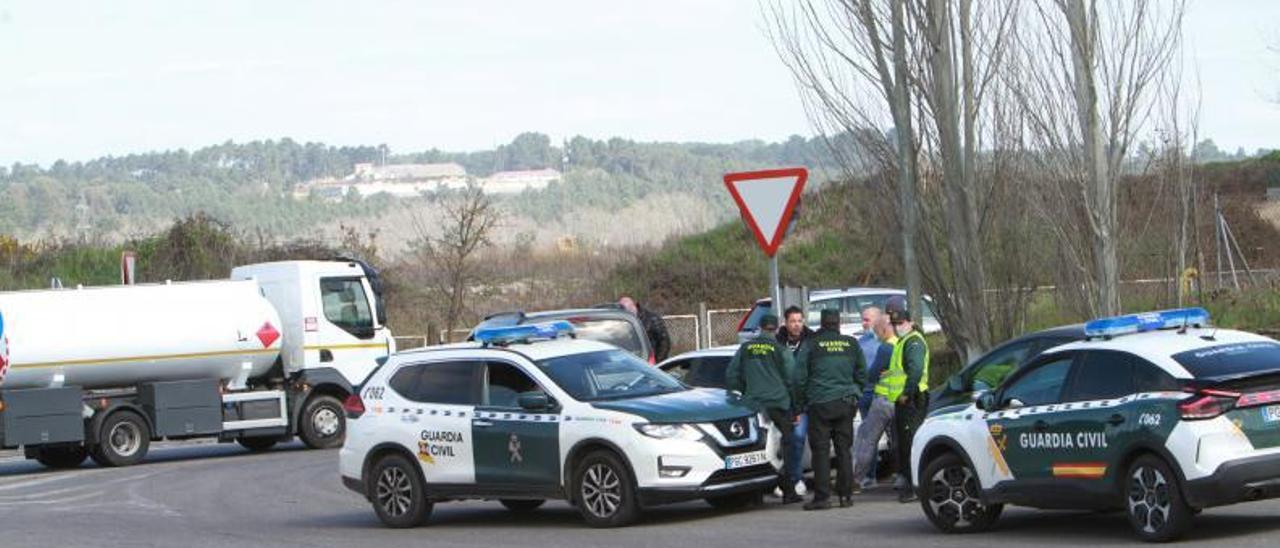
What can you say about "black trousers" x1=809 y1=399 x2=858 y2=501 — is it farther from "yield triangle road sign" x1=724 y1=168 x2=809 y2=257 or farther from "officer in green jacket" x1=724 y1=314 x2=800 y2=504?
"yield triangle road sign" x1=724 y1=168 x2=809 y2=257

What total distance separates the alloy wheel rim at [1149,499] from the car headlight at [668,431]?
169 inches

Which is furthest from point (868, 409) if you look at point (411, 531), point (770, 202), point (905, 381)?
point (411, 531)

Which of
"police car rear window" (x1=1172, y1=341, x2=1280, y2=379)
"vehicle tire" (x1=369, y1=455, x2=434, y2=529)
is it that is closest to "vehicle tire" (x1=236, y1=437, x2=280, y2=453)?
"vehicle tire" (x1=369, y1=455, x2=434, y2=529)

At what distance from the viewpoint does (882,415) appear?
17.9 meters

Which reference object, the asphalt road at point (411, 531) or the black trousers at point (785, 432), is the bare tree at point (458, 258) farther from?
the black trousers at point (785, 432)

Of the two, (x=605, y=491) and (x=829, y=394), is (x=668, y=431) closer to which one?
(x=605, y=491)

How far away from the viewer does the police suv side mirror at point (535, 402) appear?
17469mm

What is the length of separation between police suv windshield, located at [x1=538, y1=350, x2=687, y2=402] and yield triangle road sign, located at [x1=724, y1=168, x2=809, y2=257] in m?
1.56

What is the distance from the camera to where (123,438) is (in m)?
30.1

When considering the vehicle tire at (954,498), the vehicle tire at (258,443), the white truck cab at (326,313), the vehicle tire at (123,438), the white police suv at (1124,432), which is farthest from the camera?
the vehicle tire at (258,443)

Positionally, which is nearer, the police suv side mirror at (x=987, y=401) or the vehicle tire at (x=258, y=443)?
the police suv side mirror at (x=987, y=401)

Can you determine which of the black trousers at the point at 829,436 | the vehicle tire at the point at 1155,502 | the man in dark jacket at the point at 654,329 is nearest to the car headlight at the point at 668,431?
the black trousers at the point at 829,436

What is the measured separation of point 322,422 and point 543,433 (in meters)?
15.1

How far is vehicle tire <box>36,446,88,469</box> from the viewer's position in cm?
3077
